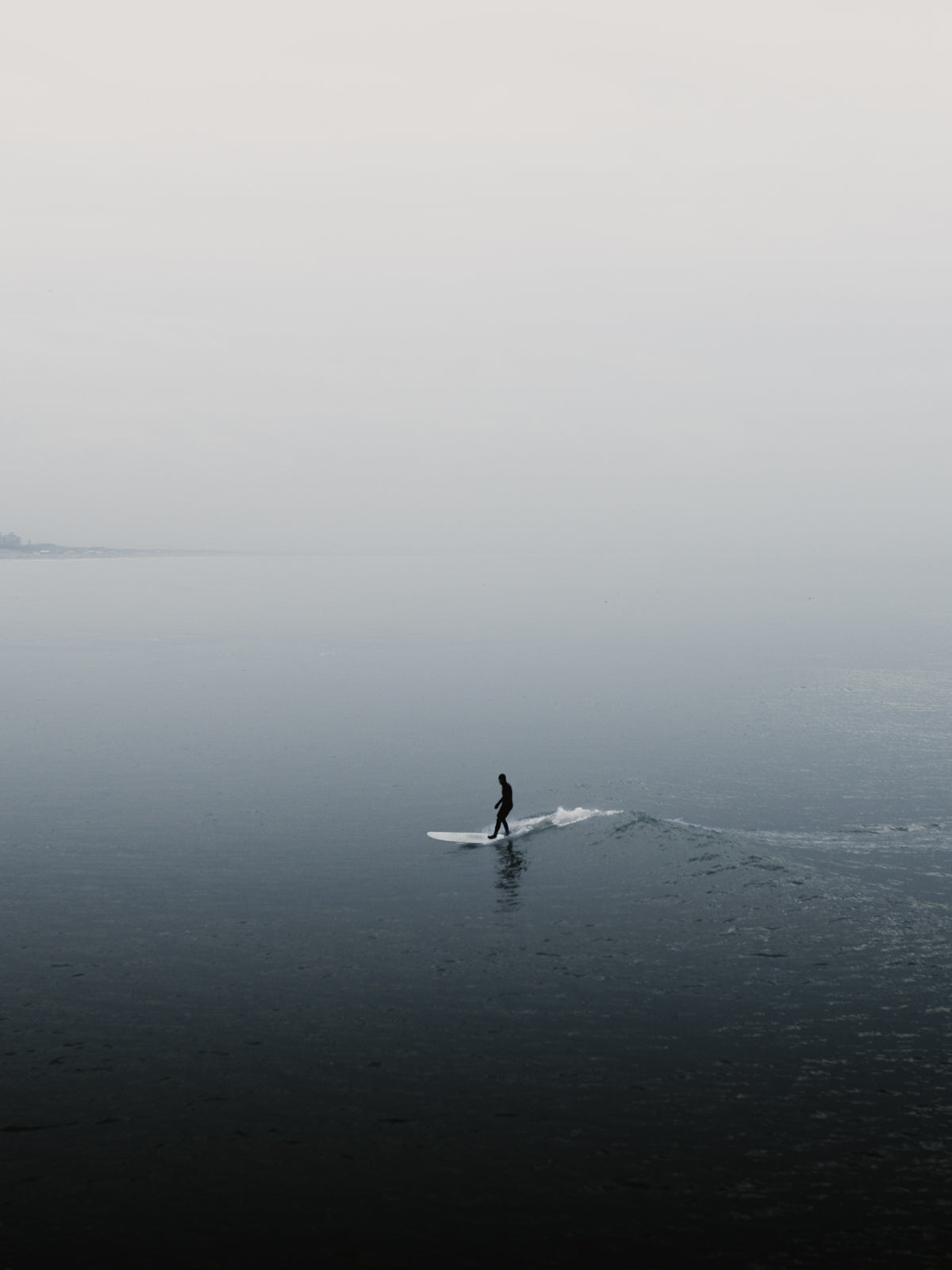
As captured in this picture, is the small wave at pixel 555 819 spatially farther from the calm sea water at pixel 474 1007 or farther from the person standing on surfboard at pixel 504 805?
the person standing on surfboard at pixel 504 805

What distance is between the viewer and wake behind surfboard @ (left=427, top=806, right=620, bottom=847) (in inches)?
2039

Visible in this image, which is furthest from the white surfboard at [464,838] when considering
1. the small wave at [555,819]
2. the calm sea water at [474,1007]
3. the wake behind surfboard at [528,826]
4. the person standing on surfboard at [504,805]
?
the small wave at [555,819]

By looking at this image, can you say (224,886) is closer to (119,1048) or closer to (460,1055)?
(119,1048)

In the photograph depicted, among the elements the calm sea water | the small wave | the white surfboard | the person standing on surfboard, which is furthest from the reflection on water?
the small wave

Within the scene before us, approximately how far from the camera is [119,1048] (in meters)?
29.1

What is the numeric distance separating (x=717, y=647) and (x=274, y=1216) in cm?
14387

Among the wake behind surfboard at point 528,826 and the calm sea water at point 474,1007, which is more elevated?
the wake behind surfboard at point 528,826

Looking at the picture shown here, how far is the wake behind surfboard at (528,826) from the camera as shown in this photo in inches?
2039

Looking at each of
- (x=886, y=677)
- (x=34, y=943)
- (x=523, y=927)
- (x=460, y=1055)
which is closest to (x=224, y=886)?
(x=34, y=943)

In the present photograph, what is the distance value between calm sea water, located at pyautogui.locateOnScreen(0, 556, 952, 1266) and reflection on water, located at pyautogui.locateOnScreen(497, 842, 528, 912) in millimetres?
232

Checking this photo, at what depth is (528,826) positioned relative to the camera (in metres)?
54.9

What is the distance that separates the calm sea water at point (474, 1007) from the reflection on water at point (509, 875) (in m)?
0.23

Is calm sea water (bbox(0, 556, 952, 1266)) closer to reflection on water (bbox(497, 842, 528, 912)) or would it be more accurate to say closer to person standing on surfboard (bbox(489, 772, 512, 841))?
reflection on water (bbox(497, 842, 528, 912))

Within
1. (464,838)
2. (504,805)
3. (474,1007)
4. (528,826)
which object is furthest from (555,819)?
(474,1007)
